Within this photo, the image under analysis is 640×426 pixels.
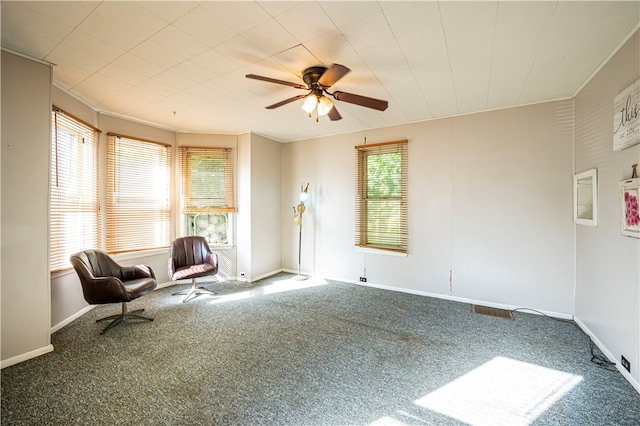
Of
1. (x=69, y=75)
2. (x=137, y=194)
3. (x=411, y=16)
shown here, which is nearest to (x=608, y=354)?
(x=411, y=16)

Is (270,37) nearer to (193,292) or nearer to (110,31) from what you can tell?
(110,31)

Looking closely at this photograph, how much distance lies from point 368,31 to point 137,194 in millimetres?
4064

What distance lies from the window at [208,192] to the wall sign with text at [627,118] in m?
4.90

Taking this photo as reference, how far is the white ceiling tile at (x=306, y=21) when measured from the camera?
5.67ft

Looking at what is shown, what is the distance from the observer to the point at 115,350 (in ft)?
8.14

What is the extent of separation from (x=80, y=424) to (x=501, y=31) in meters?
3.99

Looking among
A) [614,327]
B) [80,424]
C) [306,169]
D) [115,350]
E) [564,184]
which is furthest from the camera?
[306,169]

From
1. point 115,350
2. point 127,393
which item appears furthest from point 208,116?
point 127,393

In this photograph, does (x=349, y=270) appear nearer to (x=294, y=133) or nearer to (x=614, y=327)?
(x=294, y=133)

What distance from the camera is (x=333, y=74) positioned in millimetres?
2129

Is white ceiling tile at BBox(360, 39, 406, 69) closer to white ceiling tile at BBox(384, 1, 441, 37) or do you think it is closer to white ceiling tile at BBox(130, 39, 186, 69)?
white ceiling tile at BBox(384, 1, 441, 37)

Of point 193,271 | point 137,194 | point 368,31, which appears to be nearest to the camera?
point 368,31

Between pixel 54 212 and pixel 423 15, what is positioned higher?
pixel 423 15

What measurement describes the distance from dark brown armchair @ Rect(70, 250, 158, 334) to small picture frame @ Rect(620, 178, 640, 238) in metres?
4.64
